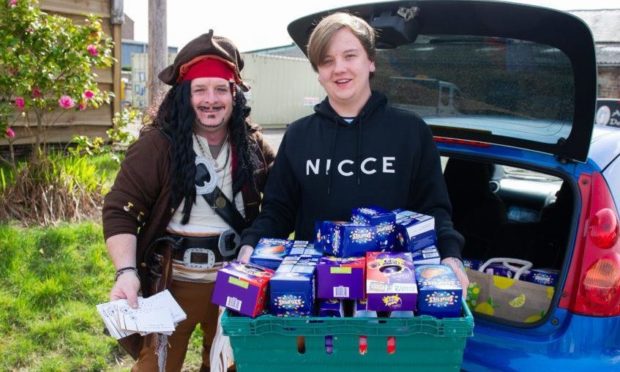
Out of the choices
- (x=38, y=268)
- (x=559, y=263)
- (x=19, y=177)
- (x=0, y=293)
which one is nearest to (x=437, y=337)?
(x=559, y=263)

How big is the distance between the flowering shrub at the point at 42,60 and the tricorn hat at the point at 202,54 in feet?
11.7

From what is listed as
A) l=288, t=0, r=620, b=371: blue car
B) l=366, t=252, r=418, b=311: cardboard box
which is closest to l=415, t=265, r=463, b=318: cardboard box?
l=366, t=252, r=418, b=311: cardboard box

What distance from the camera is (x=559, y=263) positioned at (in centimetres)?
333

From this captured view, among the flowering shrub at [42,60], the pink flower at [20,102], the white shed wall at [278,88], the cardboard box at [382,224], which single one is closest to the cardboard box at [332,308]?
the cardboard box at [382,224]

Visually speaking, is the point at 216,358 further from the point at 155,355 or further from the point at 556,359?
the point at 556,359

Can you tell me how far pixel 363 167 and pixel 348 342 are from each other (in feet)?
2.62

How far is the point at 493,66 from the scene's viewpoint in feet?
8.78

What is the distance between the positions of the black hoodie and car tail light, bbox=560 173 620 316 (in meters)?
0.57

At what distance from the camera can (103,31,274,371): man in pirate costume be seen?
8.21ft

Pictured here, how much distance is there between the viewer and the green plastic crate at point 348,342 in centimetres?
153

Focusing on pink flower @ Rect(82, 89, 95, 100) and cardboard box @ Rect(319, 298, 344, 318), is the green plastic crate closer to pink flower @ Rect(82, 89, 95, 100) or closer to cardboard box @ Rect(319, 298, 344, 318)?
cardboard box @ Rect(319, 298, 344, 318)

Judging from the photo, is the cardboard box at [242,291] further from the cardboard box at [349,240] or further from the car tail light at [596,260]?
the car tail light at [596,260]

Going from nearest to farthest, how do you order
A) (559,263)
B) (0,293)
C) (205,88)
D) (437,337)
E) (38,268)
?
(437,337)
(205,88)
(559,263)
(0,293)
(38,268)

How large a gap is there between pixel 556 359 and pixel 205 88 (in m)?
1.82
